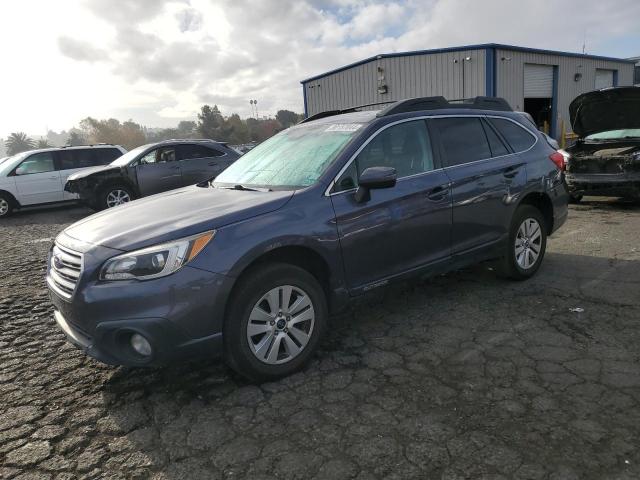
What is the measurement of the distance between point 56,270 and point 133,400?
0.98m

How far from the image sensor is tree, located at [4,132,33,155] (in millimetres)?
93637

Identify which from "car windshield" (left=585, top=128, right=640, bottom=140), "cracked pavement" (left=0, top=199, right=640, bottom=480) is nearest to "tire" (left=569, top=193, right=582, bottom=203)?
"car windshield" (left=585, top=128, right=640, bottom=140)

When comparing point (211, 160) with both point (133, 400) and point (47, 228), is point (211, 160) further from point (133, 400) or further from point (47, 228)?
point (133, 400)

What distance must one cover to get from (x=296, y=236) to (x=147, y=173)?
29.0 feet

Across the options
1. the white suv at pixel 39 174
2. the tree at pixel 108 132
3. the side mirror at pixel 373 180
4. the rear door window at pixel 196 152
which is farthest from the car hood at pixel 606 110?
the tree at pixel 108 132

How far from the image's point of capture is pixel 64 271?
2945 millimetres

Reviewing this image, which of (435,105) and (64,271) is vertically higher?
(435,105)

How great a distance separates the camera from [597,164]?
26.3 ft

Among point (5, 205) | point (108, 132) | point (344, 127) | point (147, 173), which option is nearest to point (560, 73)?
point (147, 173)

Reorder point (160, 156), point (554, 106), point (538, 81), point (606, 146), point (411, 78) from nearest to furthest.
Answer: point (606, 146) → point (160, 156) → point (411, 78) → point (538, 81) → point (554, 106)

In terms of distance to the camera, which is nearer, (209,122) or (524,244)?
(524,244)

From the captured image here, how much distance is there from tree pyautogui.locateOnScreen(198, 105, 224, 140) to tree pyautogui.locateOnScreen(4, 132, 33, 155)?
130 feet

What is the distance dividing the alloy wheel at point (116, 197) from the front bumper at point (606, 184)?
30.2 feet

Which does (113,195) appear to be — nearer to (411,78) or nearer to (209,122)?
(411,78)
